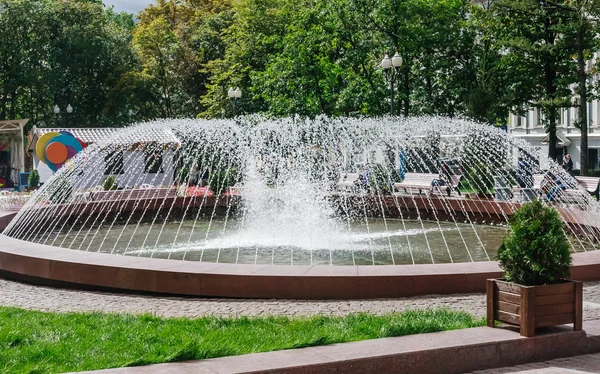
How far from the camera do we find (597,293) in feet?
30.4

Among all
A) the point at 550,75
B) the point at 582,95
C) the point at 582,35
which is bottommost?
the point at 582,95

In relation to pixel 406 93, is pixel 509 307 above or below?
below

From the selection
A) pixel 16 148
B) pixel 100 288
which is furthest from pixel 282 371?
pixel 16 148

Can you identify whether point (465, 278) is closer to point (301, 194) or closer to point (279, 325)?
point (279, 325)

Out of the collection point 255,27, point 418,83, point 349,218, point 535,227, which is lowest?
point 349,218

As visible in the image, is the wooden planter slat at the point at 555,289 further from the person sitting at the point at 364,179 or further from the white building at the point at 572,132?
the white building at the point at 572,132

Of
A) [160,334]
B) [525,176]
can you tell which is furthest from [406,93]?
[160,334]

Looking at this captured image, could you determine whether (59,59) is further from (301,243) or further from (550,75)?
(301,243)

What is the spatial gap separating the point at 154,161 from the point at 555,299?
108 feet

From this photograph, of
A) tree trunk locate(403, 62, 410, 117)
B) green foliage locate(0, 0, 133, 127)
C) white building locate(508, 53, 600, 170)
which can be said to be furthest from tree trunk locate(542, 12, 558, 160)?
green foliage locate(0, 0, 133, 127)

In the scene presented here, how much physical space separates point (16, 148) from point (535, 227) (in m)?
37.9

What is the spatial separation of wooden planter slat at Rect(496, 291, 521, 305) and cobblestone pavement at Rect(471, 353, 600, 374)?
0.55 m

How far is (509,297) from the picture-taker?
6531mm

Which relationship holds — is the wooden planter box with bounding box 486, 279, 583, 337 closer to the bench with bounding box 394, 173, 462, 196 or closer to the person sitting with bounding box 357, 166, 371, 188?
the bench with bounding box 394, 173, 462, 196
